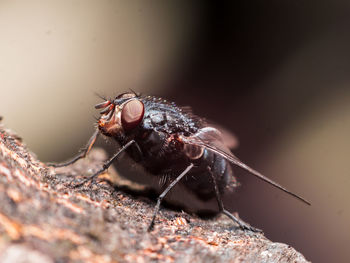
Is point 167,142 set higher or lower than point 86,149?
higher

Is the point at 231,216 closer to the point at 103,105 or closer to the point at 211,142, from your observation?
the point at 211,142

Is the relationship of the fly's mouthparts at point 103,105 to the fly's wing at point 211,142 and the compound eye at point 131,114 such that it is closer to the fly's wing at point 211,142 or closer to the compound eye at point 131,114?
the compound eye at point 131,114

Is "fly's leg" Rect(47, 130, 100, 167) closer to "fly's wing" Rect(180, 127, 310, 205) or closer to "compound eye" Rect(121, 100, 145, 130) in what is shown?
"compound eye" Rect(121, 100, 145, 130)

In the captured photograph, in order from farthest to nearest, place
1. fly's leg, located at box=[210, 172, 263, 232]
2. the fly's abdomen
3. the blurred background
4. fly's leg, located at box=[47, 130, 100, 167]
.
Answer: the blurred background → the fly's abdomen → fly's leg, located at box=[47, 130, 100, 167] → fly's leg, located at box=[210, 172, 263, 232]

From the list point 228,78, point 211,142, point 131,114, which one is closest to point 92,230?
point 131,114

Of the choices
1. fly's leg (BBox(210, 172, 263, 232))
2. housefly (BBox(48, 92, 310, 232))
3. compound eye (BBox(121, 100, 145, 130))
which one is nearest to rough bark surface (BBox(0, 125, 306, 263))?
fly's leg (BBox(210, 172, 263, 232))

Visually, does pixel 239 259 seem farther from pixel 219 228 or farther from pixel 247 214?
pixel 247 214

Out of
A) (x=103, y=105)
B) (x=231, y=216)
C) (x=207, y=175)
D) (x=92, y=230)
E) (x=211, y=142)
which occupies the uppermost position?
(x=211, y=142)
